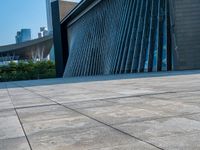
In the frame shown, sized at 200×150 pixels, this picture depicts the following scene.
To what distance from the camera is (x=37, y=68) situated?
73.9 metres

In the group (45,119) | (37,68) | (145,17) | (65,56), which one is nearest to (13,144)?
(45,119)

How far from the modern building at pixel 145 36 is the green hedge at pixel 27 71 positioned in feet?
95.0

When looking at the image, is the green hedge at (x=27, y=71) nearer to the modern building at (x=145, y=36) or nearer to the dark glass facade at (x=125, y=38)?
the dark glass facade at (x=125, y=38)

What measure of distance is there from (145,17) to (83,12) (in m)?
20.5

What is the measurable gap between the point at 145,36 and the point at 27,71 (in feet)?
158

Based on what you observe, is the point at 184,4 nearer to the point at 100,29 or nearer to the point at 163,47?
the point at 163,47

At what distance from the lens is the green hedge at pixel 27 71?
221 feet

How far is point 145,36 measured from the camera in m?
27.9

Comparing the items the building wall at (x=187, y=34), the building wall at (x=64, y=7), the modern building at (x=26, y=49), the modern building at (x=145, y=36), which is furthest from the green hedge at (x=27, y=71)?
the building wall at (x=187, y=34)

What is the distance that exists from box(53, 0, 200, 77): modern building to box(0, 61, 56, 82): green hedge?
28947 mm

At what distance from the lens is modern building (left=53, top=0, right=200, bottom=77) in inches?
1012

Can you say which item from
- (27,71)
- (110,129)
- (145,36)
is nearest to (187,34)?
(145,36)

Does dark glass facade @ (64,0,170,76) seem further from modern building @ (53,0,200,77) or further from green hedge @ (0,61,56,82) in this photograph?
green hedge @ (0,61,56,82)

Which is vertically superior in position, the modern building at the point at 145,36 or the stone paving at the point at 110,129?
the modern building at the point at 145,36
